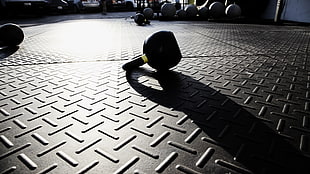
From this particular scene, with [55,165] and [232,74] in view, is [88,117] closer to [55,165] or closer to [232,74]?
[55,165]

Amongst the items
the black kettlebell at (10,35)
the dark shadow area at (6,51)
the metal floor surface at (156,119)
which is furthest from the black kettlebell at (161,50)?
the black kettlebell at (10,35)

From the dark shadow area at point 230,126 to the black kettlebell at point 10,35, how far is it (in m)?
3.43

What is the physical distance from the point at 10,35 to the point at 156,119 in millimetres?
4220

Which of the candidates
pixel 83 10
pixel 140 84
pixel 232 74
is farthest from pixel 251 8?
pixel 83 10

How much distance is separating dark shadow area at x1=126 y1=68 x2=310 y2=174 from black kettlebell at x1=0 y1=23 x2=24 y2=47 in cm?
343

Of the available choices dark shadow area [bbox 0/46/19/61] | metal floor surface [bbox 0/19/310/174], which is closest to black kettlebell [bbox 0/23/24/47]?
dark shadow area [bbox 0/46/19/61]

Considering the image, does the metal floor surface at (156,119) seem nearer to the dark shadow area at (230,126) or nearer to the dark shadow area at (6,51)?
the dark shadow area at (230,126)

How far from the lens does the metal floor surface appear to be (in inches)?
41.6

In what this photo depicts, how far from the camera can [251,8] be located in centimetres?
1238

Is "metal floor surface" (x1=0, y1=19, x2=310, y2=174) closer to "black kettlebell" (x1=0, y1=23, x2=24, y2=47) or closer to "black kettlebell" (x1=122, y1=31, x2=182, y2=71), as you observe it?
"black kettlebell" (x1=122, y1=31, x2=182, y2=71)

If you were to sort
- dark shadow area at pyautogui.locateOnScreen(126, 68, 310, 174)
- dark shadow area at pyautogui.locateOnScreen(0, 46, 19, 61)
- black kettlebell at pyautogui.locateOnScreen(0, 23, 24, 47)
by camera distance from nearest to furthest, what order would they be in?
dark shadow area at pyautogui.locateOnScreen(126, 68, 310, 174) → dark shadow area at pyautogui.locateOnScreen(0, 46, 19, 61) → black kettlebell at pyautogui.locateOnScreen(0, 23, 24, 47)

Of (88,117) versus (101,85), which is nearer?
(88,117)

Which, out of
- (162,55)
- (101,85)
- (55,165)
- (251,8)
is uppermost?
(251,8)

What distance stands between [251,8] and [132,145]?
13895 mm
